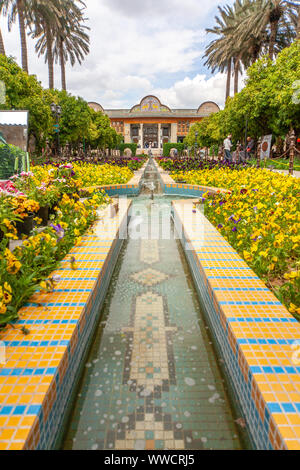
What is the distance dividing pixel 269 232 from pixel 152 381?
2.06 m

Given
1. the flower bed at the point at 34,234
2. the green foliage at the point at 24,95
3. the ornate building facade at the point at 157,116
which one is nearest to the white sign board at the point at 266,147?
the flower bed at the point at 34,234

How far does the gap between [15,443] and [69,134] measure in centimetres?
2259

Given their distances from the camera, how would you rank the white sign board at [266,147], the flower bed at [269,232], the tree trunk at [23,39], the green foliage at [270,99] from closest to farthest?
the flower bed at [269,232] → the green foliage at [270,99] → the white sign board at [266,147] → the tree trunk at [23,39]

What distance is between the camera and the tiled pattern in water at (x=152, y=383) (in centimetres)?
167

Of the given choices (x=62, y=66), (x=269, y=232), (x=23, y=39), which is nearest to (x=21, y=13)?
(x=23, y=39)

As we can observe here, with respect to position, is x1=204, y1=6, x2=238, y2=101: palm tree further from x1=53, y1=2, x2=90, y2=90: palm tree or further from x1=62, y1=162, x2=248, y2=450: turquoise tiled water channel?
x1=62, y1=162, x2=248, y2=450: turquoise tiled water channel

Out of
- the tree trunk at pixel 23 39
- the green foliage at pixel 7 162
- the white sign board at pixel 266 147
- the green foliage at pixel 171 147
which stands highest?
the tree trunk at pixel 23 39

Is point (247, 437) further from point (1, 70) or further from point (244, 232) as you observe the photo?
point (1, 70)

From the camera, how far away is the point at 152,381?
2.04 metres

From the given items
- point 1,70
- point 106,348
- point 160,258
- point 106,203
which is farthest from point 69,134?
point 106,348

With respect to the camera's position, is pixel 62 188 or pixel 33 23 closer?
pixel 62 188

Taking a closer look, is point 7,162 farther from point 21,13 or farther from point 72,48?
point 72,48

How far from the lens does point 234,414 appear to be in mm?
1809

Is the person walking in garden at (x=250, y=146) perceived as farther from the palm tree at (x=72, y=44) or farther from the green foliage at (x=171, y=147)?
the green foliage at (x=171, y=147)
